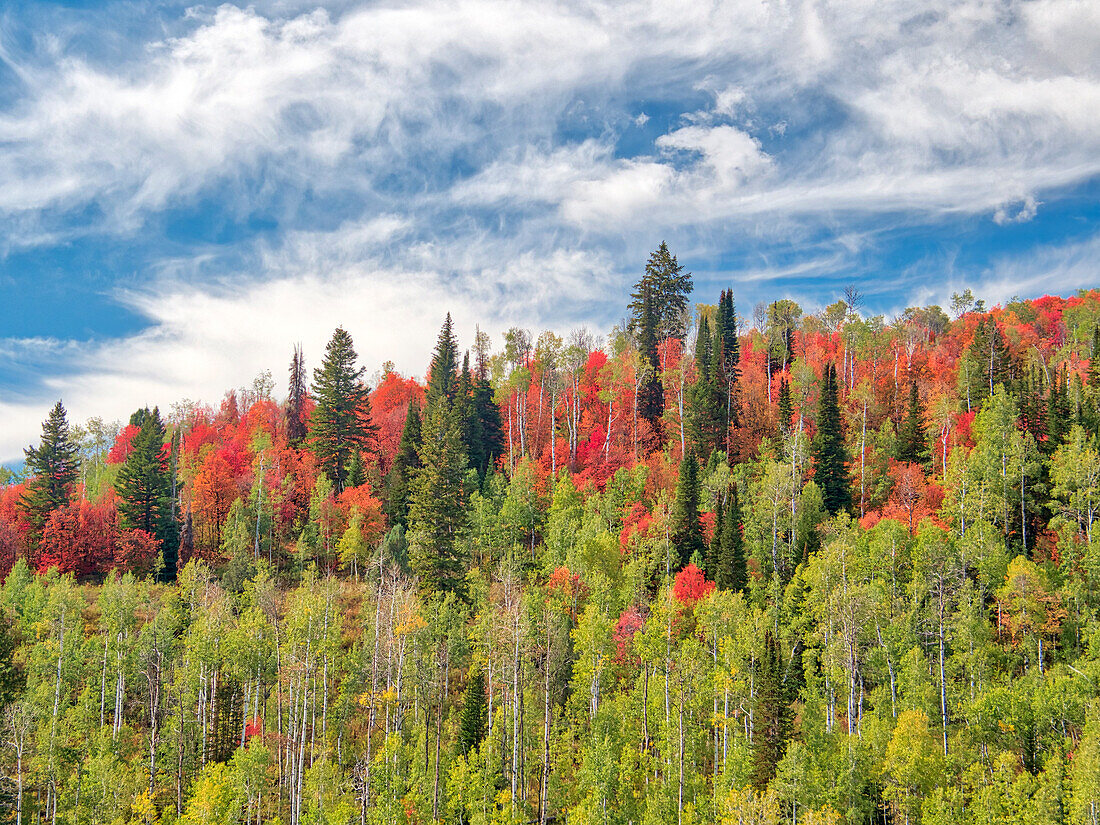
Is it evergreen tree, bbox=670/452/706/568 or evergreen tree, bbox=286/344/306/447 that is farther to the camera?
evergreen tree, bbox=286/344/306/447

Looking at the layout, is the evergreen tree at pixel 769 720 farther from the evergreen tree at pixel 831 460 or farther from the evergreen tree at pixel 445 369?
the evergreen tree at pixel 445 369

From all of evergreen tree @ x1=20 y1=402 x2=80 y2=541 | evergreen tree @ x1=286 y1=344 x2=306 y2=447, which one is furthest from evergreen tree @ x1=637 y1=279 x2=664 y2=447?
evergreen tree @ x1=20 y1=402 x2=80 y2=541

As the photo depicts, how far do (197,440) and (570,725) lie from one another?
75.3 metres

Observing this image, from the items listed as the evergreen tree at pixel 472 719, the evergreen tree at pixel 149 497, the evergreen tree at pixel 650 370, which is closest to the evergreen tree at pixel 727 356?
the evergreen tree at pixel 650 370

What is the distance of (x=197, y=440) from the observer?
10644 centimetres

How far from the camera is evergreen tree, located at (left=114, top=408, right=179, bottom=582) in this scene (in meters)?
84.6

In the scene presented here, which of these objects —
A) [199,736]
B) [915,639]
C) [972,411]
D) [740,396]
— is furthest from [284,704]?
[972,411]

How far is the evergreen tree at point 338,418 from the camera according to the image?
94.1 metres

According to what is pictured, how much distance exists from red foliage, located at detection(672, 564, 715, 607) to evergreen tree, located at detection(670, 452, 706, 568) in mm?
3614

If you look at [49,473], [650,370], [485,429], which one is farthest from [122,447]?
[650,370]

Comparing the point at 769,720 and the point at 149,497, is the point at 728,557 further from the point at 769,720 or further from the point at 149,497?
the point at 149,497

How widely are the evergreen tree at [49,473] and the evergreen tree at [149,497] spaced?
826cm

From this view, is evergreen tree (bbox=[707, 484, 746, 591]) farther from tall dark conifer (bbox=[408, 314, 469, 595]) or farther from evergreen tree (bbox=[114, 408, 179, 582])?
evergreen tree (bbox=[114, 408, 179, 582])

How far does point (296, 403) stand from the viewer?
108 m
